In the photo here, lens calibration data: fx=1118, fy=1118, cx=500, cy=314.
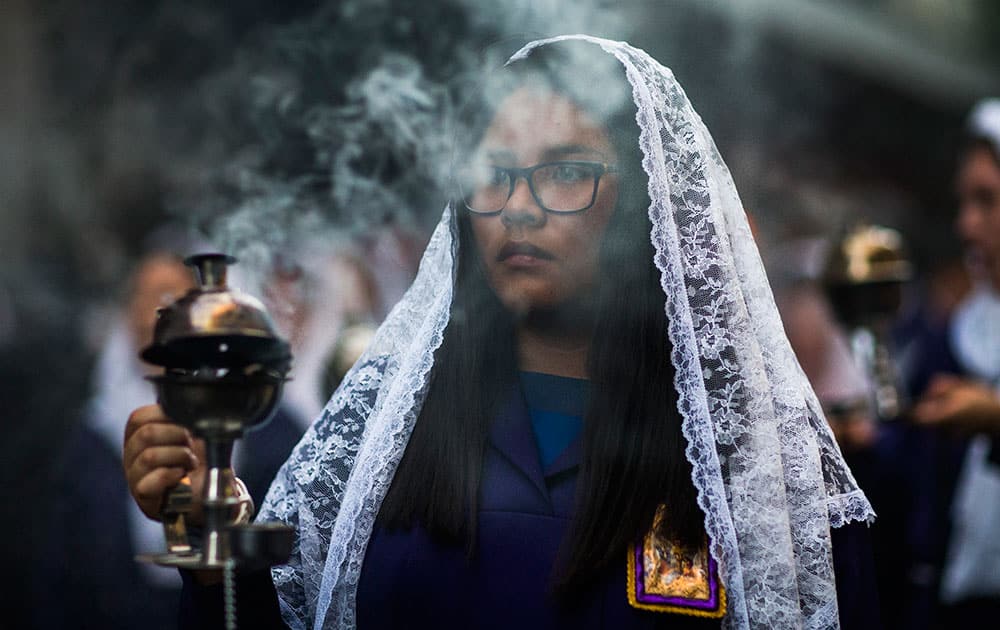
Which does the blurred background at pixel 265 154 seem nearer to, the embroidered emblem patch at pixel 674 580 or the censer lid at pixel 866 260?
the censer lid at pixel 866 260

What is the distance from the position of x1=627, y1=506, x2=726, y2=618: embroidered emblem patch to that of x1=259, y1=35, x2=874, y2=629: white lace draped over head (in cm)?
4

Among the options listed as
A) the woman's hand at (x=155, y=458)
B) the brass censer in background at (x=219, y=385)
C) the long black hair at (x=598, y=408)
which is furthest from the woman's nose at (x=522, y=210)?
the woman's hand at (x=155, y=458)

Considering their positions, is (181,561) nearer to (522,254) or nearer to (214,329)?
(214,329)

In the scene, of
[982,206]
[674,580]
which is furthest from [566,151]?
[982,206]

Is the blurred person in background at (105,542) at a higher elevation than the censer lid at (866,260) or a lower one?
lower

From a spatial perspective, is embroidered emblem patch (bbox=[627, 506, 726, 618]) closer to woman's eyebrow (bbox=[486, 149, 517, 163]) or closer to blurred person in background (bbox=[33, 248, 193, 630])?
woman's eyebrow (bbox=[486, 149, 517, 163])

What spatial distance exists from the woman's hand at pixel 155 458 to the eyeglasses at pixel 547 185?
2.43 feet

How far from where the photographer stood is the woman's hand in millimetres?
1809

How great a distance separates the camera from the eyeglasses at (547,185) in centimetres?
219

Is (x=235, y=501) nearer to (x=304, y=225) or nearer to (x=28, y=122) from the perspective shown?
(x=304, y=225)

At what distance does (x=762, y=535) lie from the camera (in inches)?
82.7

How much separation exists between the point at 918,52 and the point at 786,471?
7.52 metres

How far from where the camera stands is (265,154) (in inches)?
147

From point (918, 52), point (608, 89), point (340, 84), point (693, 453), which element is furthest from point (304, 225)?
point (918, 52)
